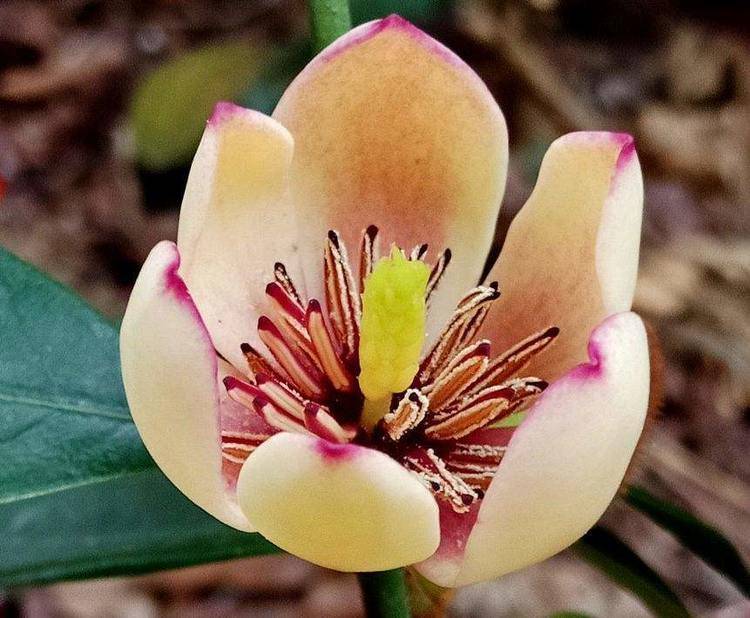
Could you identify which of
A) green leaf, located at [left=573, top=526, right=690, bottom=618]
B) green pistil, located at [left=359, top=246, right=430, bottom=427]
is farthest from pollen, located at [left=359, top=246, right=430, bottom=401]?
green leaf, located at [left=573, top=526, right=690, bottom=618]

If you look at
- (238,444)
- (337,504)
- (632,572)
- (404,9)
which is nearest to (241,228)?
(238,444)

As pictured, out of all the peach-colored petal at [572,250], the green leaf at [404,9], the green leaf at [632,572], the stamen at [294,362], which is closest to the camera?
the peach-colored petal at [572,250]

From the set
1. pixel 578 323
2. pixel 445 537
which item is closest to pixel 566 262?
pixel 578 323

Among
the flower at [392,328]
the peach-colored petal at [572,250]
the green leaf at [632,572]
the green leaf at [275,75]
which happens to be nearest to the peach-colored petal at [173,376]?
the flower at [392,328]

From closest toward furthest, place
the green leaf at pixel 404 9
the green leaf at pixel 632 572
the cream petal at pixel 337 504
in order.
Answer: the cream petal at pixel 337 504 < the green leaf at pixel 632 572 < the green leaf at pixel 404 9

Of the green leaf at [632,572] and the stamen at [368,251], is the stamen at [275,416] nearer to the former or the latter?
the stamen at [368,251]

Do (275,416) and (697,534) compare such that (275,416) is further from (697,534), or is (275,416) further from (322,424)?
(697,534)

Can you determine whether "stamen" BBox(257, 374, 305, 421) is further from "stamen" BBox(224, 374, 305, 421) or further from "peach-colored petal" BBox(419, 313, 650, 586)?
"peach-colored petal" BBox(419, 313, 650, 586)
